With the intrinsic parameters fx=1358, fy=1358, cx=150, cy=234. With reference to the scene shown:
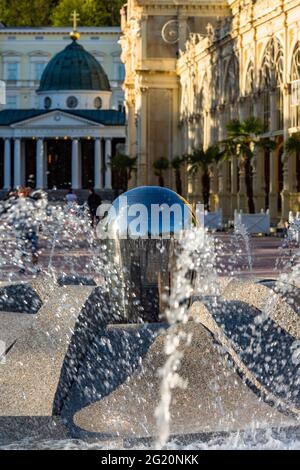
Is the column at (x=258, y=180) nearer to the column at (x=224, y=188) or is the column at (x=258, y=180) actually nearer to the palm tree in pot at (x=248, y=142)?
the palm tree in pot at (x=248, y=142)

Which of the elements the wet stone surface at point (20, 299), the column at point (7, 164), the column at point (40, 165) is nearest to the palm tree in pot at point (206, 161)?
the wet stone surface at point (20, 299)

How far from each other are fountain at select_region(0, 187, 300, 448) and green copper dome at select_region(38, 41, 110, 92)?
381 feet

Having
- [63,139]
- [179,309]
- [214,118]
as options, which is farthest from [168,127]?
[179,309]

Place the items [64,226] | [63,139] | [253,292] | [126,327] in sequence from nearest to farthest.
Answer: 1. [126,327]
2. [253,292]
3. [64,226]
4. [63,139]

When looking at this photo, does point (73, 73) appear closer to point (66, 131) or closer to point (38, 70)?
point (66, 131)

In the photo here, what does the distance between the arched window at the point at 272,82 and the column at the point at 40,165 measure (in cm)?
7328

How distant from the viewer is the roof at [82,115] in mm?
120562

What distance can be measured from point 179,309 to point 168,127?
225 feet

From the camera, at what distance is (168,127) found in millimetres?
80062

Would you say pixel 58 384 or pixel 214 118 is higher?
pixel 214 118

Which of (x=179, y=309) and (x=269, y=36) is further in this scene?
(x=269, y=36)

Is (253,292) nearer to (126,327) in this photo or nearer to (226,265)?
(126,327)

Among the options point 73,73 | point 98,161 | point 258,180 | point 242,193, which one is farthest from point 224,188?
point 73,73

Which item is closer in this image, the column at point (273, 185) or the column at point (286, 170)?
the column at point (286, 170)
